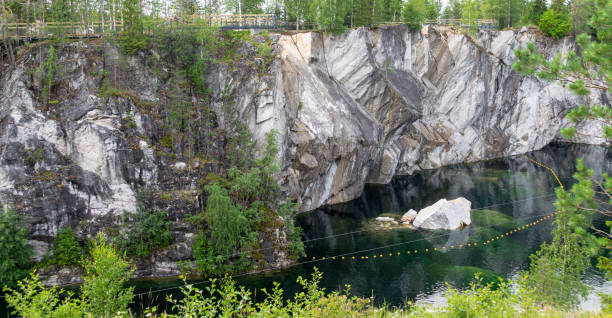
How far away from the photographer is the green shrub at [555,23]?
226 feet

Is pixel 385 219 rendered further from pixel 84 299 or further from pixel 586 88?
pixel 84 299

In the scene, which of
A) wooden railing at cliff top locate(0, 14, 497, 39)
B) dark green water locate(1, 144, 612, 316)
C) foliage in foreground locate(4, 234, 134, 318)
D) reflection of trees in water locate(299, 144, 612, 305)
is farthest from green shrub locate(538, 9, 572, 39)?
foliage in foreground locate(4, 234, 134, 318)

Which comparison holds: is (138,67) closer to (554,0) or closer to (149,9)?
(149,9)

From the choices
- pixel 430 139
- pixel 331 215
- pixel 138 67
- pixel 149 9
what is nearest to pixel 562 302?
pixel 331 215

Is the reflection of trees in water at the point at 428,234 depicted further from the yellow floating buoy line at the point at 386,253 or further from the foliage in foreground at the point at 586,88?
the foliage in foreground at the point at 586,88

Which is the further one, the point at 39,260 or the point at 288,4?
the point at 288,4

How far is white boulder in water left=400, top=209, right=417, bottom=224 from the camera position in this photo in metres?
41.9

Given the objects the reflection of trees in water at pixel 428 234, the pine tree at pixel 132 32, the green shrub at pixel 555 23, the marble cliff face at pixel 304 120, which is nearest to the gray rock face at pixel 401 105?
the marble cliff face at pixel 304 120

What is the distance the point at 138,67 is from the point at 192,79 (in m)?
4.26

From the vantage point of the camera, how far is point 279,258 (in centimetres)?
3253

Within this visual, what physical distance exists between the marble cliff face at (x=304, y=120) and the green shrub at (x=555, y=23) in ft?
5.36

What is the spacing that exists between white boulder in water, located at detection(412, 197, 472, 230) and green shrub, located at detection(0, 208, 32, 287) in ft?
98.5

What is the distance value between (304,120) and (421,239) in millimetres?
15308

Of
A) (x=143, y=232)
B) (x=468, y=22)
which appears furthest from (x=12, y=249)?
(x=468, y=22)
